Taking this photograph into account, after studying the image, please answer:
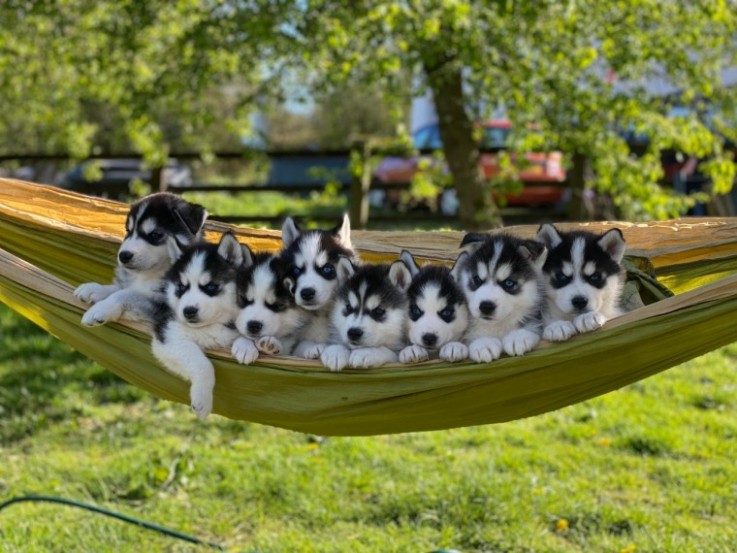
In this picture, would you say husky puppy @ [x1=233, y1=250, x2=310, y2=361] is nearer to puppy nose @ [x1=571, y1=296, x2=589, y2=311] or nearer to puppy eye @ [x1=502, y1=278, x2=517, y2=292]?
puppy eye @ [x1=502, y1=278, x2=517, y2=292]

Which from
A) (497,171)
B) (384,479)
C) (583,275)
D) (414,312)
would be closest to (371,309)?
(414,312)

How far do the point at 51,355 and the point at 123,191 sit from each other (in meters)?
5.06

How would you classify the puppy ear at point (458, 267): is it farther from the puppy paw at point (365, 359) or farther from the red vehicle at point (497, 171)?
the red vehicle at point (497, 171)

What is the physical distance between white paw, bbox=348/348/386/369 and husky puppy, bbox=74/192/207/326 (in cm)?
73

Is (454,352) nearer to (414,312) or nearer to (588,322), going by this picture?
(414,312)

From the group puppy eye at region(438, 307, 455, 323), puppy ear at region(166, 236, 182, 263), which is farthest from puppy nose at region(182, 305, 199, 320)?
puppy eye at region(438, 307, 455, 323)

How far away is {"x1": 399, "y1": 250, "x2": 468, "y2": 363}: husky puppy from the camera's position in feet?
9.08

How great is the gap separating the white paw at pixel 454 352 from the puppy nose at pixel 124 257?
44.5 inches

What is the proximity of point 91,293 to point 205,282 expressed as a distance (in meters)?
0.43

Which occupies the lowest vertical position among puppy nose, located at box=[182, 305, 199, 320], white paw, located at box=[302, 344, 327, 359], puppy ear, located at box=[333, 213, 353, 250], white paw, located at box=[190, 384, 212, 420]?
white paw, located at box=[190, 384, 212, 420]

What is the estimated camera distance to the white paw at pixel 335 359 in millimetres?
2684

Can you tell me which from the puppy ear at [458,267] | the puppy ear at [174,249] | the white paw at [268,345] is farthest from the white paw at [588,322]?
the puppy ear at [174,249]

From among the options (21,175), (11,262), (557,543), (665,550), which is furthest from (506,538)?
(21,175)

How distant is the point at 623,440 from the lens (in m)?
4.85
